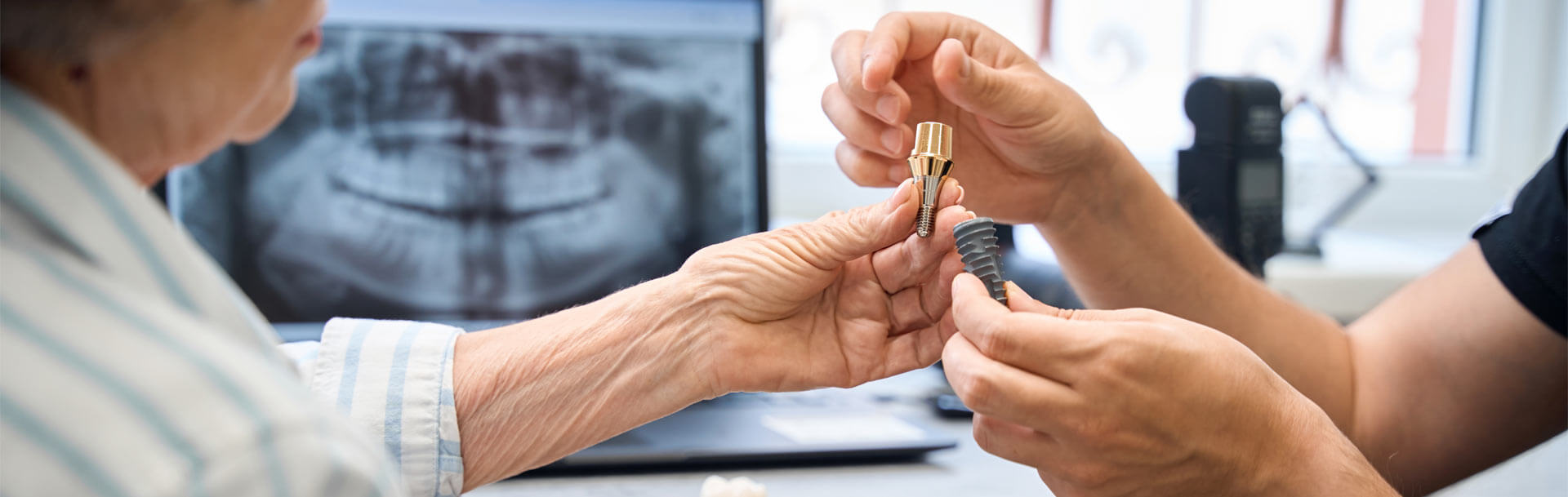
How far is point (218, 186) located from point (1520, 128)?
2481mm

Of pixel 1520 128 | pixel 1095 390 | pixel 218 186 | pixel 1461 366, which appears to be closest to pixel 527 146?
pixel 218 186

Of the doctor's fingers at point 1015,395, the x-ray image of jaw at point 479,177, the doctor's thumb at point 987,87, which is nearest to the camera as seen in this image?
the doctor's fingers at point 1015,395

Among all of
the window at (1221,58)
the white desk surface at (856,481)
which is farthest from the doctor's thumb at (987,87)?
the window at (1221,58)

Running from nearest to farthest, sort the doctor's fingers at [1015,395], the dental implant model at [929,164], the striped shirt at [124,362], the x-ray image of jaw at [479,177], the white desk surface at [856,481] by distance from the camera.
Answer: the striped shirt at [124,362], the doctor's fingers at [1015,395], the dental implant model at [929,164], the white desk surface at [856,481], the x-ray image of jaw at [479,177]

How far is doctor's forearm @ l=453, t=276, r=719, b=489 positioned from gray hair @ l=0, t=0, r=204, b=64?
453 millimetres

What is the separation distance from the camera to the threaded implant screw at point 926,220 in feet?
2.51

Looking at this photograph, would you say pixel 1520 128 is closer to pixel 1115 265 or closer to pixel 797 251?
pixel 1115 265

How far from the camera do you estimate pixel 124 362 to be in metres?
0.36

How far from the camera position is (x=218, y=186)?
1.23 meters

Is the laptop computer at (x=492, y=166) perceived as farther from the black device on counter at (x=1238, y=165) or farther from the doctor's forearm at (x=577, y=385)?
the black device on counter at (x=1238, y=165)

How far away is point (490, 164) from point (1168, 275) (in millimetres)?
786

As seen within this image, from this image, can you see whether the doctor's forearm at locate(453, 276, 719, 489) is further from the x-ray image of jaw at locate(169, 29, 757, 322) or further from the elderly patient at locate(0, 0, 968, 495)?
the x-ray image of jaw at locate(169, 29, 757, 322)

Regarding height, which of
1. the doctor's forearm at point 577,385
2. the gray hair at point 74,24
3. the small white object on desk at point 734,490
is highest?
the gray hair at point 74,24

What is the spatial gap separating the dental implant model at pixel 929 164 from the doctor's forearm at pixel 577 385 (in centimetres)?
20
